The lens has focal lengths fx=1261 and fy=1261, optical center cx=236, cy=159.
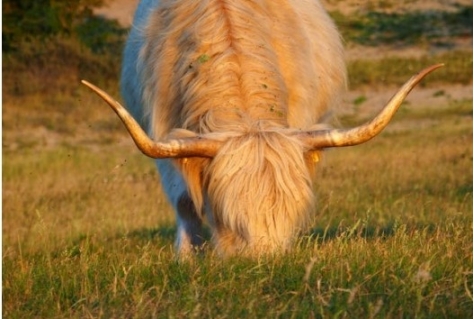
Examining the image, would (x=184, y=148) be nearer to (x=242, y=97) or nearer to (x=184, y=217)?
(x=242, y=97)

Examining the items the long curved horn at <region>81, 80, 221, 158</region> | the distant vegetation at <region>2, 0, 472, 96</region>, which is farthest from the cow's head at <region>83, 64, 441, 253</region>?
the distant vegetation at <region>2, 0, 472, 96</region>

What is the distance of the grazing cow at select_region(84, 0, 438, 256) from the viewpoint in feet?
23.8

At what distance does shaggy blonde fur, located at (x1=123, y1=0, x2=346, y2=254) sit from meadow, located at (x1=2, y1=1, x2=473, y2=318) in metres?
0.28

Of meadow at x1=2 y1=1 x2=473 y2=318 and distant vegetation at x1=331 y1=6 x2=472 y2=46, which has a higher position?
meadow at x1=2 y1=1 x2=473 y2=318

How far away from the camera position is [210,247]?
7.92 metres

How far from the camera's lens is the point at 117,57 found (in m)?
28.8

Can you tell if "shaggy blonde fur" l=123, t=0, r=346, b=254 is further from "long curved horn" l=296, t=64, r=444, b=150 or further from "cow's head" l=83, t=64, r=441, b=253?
"long curved horn" l=296, t=64, r=444, b=150

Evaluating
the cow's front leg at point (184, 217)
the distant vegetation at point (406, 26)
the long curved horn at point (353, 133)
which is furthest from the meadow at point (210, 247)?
the distant vegetation at point (406, 26)

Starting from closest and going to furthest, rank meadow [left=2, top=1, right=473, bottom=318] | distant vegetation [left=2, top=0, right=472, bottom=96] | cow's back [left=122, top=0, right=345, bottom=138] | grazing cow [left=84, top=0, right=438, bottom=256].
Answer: meadow [left=2, top=1, right=473, bottom=318] → grazing cow [left=84, top=0, right=438, bottom=256] → cow's back [left=122, top=0, right=345, bottom=138] → distant vegetation [left=2, top=0, right=472, bottom=96]

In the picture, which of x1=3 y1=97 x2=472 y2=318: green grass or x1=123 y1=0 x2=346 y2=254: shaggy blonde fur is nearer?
x1=3 y1=97 x2=472 y2=318: green grass

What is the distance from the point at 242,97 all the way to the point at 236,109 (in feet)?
0.62

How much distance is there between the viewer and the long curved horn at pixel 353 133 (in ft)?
23.4

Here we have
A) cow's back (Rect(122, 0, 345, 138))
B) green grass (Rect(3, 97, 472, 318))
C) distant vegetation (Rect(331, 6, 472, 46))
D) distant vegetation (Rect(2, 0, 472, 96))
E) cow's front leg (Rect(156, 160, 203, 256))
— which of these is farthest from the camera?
distant vegetation (Rect(331, 6, 472, 46))

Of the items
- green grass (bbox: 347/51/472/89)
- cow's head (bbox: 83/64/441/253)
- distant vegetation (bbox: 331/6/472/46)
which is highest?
cow's head (bbox: 83/64/441/253)
